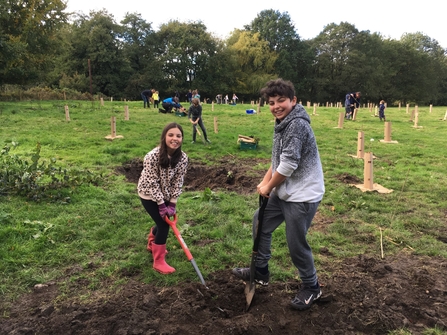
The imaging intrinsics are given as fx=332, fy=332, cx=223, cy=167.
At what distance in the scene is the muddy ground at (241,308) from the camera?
2969mm

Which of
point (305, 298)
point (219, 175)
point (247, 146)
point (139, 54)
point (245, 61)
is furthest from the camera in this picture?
point (245, 61)

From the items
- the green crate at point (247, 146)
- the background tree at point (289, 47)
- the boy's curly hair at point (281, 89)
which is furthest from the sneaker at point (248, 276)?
the background tree at point (289, 47)

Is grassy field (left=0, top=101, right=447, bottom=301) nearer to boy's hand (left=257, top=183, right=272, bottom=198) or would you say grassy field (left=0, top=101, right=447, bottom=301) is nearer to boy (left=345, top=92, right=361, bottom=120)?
A: boy's hand (left=257, top=183, right=272, bottom=198)

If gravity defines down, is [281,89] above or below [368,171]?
above

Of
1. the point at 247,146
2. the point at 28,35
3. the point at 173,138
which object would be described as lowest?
the point at 247,146

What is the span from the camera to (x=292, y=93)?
2.90m

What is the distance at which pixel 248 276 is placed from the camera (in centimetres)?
363

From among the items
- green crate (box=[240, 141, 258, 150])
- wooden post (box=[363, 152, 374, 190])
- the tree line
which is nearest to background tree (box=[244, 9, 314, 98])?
the tree line

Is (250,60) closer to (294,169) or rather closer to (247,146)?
(247,146)

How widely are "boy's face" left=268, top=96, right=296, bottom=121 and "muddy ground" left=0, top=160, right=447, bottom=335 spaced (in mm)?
1863

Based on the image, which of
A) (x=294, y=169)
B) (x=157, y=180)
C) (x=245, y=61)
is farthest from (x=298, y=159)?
(x=245, y=61)

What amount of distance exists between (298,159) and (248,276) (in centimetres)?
154

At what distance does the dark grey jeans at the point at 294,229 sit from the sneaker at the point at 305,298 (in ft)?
0.25

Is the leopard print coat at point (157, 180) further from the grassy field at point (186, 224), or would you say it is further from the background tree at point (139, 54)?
the background tree at point (139, 54)
